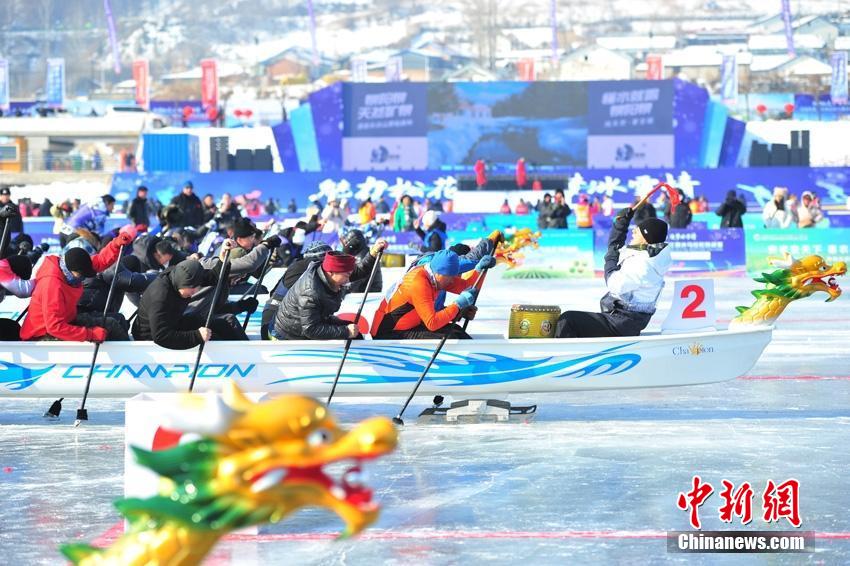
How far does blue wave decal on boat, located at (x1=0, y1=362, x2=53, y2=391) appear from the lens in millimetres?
10039

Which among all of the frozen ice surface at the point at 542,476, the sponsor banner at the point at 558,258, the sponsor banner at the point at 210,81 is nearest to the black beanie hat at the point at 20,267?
the frozen ice surface at the point at 542,476

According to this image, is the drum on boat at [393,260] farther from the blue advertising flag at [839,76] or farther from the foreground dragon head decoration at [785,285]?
the blue advertising flag at [839,76]

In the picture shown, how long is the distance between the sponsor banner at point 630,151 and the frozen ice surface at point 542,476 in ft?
118

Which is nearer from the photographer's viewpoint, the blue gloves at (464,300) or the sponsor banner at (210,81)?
the blue gloves at (464,300)

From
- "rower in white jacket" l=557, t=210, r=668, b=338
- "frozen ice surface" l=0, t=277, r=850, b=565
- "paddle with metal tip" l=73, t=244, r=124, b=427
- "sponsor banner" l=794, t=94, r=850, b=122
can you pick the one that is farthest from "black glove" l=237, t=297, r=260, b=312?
"sponsor banner" l=794, t=94, r=850, b=122

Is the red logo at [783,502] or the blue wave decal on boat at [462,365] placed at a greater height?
the blue wave decal on boat at [462,365]

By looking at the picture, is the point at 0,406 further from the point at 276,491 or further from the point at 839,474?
the point at 276,491

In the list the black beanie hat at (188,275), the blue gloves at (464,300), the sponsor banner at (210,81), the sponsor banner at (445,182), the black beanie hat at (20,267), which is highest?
the sponsor banner at (210,81)

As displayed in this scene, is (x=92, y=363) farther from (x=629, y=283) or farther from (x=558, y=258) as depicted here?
(x=558, y=258)

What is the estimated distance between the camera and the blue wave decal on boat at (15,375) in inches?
395

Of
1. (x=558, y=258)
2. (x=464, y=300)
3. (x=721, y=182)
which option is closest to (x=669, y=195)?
(x=464, y=300)

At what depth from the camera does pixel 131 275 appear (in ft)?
37.1

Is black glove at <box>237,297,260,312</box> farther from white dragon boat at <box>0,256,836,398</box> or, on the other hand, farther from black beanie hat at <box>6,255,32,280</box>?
black beanie hat at <box>6,255,32,280</box>

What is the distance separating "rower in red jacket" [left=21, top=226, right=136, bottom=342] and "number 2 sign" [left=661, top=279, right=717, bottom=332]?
13.5ft
